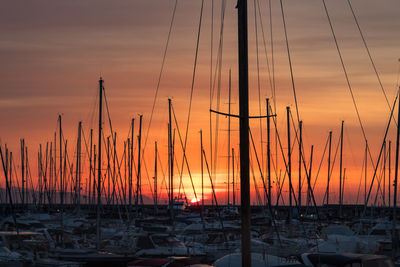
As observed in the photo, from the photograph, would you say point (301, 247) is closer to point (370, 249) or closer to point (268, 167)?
point (370, 249)

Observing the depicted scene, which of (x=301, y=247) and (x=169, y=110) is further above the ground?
(x=169, y=110)

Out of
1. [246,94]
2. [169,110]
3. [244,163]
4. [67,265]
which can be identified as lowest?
[67,265]

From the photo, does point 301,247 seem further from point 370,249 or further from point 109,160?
point 109,160

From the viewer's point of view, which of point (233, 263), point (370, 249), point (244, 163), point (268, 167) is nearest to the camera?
point (244, 163)

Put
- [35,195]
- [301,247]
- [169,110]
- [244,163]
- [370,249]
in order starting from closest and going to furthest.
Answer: [244,163]
[370,249]
[301,247]
[169,110]
[35,195]

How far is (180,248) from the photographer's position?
1571 inches

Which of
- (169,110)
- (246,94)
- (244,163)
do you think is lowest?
(244,163)

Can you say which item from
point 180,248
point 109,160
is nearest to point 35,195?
point 109,160

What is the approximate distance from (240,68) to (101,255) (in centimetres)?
2403

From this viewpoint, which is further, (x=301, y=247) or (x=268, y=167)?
(x=268, y=167)

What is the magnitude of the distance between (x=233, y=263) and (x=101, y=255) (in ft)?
37.7

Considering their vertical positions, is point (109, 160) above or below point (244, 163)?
above

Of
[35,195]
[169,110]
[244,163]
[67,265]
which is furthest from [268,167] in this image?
[35,195]

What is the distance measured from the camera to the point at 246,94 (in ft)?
50.7
